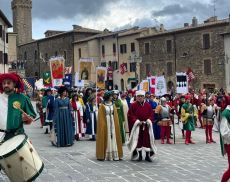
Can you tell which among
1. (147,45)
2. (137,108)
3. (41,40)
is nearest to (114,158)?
(137,108)

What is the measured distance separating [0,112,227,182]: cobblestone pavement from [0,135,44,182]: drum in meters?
2.40

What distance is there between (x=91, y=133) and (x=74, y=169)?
574cm

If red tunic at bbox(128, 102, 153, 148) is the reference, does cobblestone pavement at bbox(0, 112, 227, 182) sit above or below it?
below

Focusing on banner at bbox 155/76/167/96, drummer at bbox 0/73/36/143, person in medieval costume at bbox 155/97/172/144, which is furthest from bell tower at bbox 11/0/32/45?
drummer at bbox 0/73/36/143

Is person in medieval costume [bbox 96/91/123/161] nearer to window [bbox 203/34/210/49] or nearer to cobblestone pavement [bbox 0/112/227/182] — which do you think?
cobblestone pavement [bbox 0/112/227/182]

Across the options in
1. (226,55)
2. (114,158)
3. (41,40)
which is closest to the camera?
(114,158)

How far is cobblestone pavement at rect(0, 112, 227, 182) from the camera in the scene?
8.68 metres

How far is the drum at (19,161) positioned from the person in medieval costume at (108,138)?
462 centimetres

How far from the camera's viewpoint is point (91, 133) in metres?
15.3

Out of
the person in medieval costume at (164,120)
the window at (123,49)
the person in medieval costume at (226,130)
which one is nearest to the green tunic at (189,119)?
the person in medieval costume at (164,120)

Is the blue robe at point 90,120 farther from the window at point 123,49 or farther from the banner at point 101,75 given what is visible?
the window at point 123,49

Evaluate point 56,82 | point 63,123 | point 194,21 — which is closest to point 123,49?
point 194,21

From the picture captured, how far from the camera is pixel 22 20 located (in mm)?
92875

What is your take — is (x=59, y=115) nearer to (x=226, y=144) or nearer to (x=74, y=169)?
(x=74, y=169)
